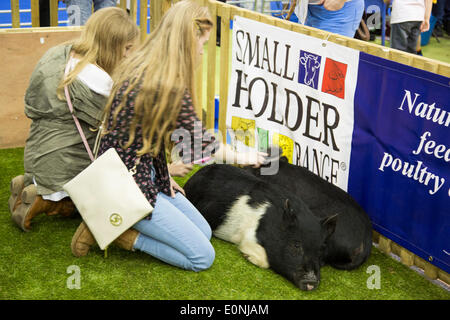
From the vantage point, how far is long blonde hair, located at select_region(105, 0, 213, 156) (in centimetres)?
→ 298

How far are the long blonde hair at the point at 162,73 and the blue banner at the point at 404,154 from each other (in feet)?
3.72


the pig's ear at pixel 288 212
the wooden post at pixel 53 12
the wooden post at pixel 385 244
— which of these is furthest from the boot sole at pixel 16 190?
the wooden post at pixel 53 12

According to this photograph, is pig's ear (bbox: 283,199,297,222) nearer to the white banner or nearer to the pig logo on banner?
the white banner

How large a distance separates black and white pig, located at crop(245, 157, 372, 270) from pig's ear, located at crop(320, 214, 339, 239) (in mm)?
115

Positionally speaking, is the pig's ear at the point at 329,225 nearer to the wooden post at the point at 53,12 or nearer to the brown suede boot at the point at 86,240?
the brown suede boot at the point at 86,240

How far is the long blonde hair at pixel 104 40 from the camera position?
3363 mm

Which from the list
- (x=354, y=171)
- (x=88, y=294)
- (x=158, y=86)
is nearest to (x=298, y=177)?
(x=354, y=171)

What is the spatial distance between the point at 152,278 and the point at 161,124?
89 cm

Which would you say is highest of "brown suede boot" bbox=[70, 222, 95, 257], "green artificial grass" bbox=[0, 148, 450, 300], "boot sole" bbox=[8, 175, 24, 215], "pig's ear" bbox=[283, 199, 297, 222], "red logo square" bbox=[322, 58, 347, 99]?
"red logo square" bbox=[322, 58, 347, 99]

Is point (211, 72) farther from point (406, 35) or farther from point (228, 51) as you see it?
point (406, 35)

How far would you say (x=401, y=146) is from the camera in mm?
3418

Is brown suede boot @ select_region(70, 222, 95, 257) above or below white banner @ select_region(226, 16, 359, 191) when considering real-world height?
below

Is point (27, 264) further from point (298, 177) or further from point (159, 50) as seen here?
point (298, 177)

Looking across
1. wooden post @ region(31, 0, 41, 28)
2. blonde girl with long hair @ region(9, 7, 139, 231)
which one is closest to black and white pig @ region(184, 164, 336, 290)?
blonde girl with long hair @ region(9, 7, 139, 231)
